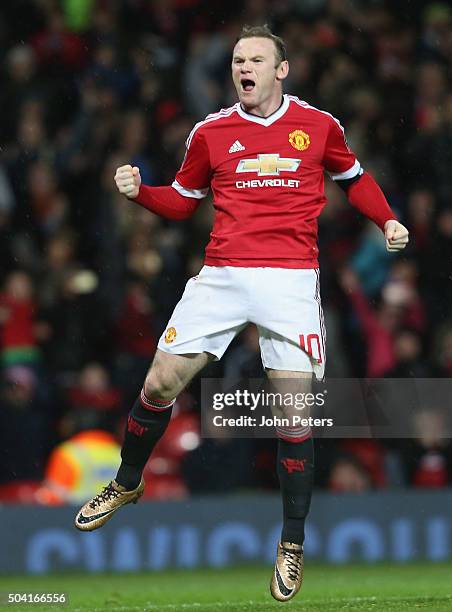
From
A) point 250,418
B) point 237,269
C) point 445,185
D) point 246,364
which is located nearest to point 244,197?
point 237,269

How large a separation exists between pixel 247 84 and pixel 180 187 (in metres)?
0.72

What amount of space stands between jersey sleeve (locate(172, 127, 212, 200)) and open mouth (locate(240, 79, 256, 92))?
1.09 ft

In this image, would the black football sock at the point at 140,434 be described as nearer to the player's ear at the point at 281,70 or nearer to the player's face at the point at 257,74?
the player's face at the point at 257,74

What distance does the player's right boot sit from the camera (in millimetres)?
8234

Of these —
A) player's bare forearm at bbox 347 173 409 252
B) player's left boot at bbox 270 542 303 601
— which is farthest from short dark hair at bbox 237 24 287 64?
player's left boot at bbox 270 542 303 601

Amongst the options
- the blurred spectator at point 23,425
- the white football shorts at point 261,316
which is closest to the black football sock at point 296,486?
the white football shorts at point 261,316

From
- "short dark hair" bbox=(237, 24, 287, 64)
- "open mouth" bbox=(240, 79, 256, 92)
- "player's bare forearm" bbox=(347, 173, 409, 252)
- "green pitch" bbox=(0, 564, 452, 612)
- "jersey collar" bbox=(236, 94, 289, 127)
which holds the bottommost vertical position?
"green pitch" bbox=(0, 564, 452, 612)

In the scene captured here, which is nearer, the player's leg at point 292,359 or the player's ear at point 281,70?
the player's leg at point 292,359

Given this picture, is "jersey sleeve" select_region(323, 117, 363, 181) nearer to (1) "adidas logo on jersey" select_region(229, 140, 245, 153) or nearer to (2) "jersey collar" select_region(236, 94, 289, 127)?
(2) "jersey collar" select_region(236, 94, 289, 127)

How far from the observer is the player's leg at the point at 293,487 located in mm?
7883

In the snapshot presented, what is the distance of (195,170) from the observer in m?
8.13

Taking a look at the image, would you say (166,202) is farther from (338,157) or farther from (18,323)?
(18,323)

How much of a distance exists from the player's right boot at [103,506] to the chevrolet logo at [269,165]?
1871 mm

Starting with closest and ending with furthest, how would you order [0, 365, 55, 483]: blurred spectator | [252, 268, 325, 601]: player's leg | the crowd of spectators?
[252, 268, 325, 601]: player's leg
[0, 365, 55, 483]: blurred spectator
the crowd of spectators
